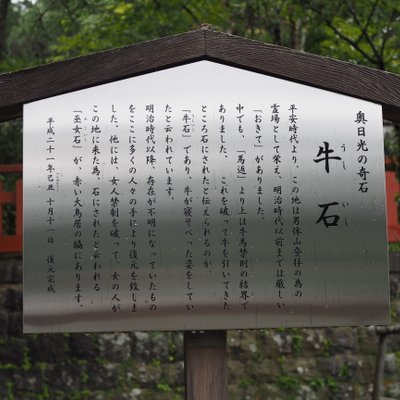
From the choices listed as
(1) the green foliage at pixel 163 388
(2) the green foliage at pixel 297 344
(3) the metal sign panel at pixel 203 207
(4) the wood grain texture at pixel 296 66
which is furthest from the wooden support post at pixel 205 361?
(2) the green foliage at pixel 297 344

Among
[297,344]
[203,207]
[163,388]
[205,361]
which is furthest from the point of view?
[297,344]

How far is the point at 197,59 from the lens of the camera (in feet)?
10.0

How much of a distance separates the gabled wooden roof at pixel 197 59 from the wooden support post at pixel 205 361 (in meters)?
1.43

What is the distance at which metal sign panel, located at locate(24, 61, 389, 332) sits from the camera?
9.69ft

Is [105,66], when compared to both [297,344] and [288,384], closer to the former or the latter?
[297,344]

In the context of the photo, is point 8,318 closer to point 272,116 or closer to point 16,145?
point 16,145

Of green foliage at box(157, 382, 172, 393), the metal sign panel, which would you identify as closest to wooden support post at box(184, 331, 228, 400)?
the metal sign panel

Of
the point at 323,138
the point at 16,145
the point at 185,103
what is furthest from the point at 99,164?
the point at 16,145

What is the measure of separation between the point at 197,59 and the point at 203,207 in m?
0.78

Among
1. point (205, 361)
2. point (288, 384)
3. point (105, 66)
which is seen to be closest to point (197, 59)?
point (105, 66)

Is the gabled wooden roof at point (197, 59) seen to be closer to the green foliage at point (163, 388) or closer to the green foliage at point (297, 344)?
the green foliage at point (297, 344)

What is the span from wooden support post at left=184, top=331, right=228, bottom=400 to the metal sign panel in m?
0.23

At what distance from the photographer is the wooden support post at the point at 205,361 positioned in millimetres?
3137

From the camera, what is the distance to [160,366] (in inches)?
217
